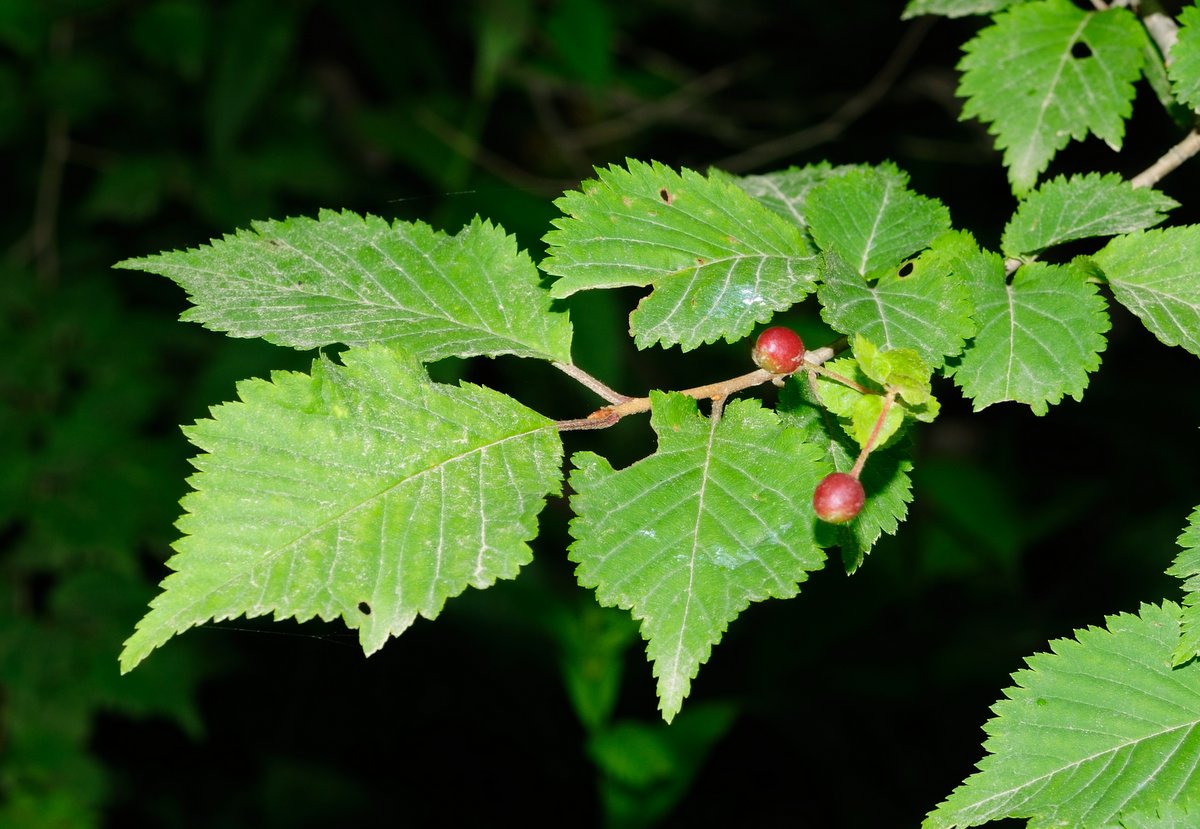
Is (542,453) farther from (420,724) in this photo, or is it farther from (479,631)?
(420,724)

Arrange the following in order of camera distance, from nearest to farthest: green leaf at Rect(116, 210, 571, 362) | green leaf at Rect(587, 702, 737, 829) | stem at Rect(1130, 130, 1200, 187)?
green leaf at Rect(116, 210, 571, 362) < stem at Rect(1130, 130, 1200, 187) < green leaf at Rect(587, 702, 737, 829)

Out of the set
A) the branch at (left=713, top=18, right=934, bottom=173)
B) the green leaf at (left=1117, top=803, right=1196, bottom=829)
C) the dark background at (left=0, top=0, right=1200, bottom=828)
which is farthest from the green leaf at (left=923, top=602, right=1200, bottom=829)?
the branch at (left=713, top=18, right=934, bottom=173)

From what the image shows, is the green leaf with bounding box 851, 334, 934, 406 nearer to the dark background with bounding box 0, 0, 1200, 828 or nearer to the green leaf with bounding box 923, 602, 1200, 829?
the green leaf with bounding box 923, 602, 1200, 829

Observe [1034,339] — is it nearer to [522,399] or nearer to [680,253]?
[680,253]

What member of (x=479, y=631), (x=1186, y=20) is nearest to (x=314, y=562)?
(x=1186, y=20)

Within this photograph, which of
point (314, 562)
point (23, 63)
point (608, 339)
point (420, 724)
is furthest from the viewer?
point (420, 724)

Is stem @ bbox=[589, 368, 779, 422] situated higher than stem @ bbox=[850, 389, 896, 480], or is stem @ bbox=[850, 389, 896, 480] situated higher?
stem @ bbox=[850, 389, 896, 480]
